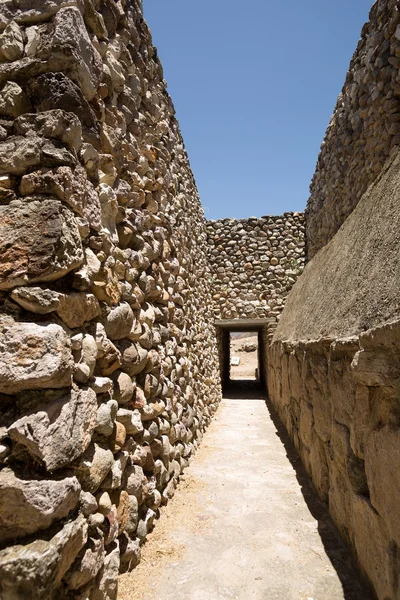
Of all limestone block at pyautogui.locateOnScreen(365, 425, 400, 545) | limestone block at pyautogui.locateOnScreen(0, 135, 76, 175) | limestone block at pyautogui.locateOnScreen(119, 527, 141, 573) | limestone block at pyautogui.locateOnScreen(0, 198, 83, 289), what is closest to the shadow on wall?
limestone block at pyautogui.locateOnScreen(365, 425, 400, 545)

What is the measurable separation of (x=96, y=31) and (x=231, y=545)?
134 inches

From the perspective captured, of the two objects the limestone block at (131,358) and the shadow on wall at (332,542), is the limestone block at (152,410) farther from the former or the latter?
the shadow on wall at (332,542)

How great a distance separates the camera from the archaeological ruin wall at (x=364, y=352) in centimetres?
164

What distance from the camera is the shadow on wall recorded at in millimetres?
1922

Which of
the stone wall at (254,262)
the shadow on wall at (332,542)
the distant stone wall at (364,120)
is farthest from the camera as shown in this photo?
the stone wall at (254,262)

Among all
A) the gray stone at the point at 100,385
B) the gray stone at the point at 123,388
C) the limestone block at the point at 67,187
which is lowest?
the gray stone at the point at 123,388

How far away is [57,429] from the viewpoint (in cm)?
144

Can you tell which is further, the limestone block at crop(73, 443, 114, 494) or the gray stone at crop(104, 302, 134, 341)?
the gray stone at crop(104, 302, 134, 341)

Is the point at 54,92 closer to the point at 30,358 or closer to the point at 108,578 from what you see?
the point at 30,358

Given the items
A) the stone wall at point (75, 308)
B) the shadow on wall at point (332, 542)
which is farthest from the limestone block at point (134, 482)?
the shadow on wall at point (332, 542)

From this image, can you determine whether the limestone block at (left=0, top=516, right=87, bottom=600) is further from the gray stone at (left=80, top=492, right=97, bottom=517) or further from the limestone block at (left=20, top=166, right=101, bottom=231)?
the limestone block at (left=20, top=166, right=101, bottom=231)

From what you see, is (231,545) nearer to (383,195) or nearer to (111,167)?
(111,167)

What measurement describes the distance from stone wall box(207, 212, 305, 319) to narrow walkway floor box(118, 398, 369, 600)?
5263 millimetres

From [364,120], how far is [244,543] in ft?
16.4
